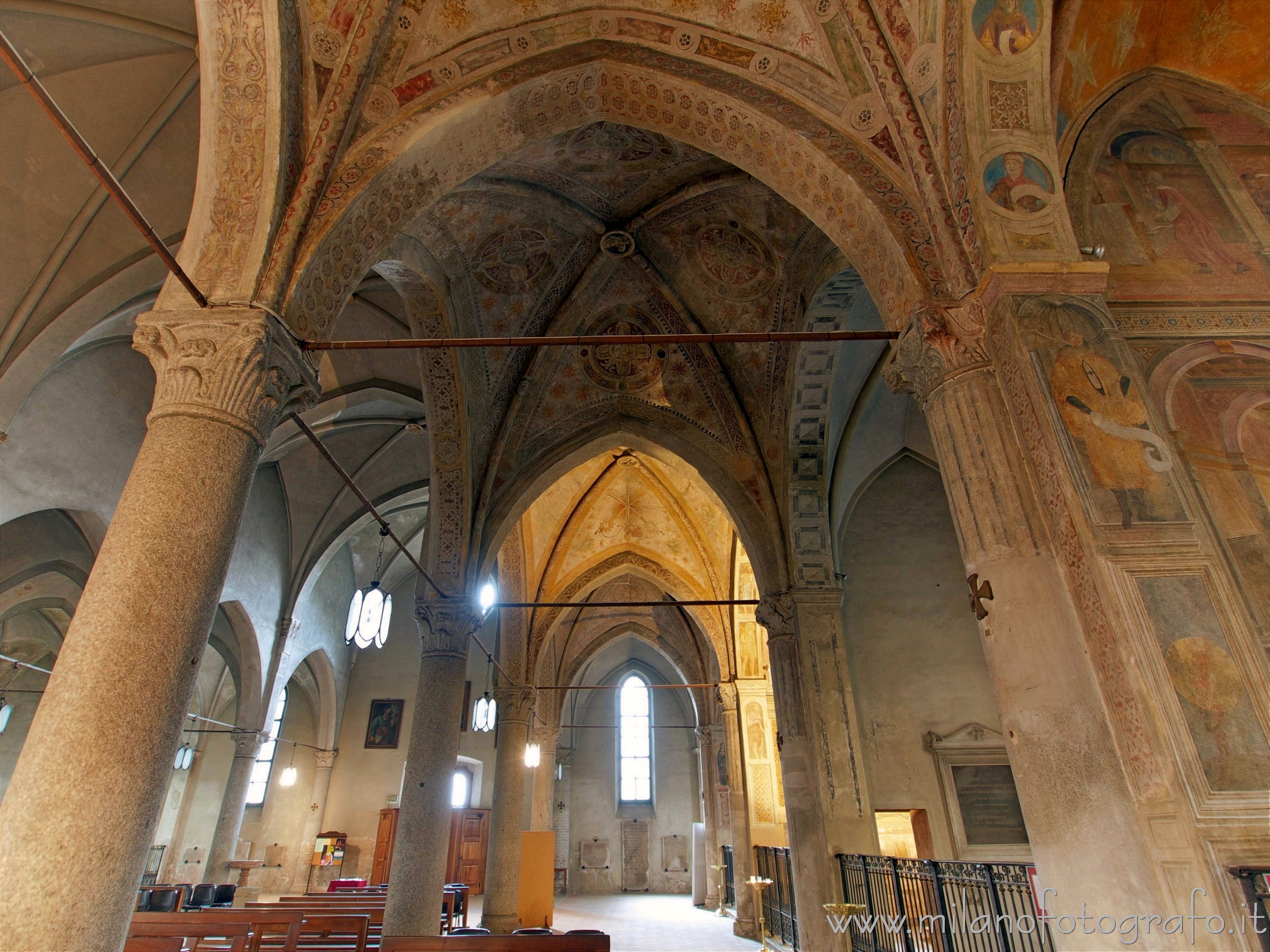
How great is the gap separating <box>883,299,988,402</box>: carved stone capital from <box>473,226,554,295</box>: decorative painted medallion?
6.14 metres

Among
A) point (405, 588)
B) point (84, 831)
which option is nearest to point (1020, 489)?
point (84, 831)

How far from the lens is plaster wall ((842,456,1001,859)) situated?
10.0m

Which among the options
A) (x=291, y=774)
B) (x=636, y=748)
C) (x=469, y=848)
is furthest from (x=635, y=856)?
(x=291, y=774)

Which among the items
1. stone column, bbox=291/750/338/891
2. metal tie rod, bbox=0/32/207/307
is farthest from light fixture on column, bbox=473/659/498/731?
stone column, bbox=291/750/338/891

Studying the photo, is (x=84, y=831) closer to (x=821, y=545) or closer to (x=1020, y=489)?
(x=1020, y=489)

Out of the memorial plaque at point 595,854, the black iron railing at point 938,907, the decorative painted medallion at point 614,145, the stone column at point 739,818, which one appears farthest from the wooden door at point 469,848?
the decorative painted medallion at point 614,145

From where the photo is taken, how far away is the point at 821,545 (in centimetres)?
Answer: 970

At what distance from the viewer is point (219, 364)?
4.35m

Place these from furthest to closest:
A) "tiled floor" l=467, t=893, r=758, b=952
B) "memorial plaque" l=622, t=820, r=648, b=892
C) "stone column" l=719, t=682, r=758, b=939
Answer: "memorial plaque" l=622, t=820, r=648, b=892, "stone column" l=719, t=682, r=758, b=939, "tiled floor" l=467, t=893, r=758, b=952

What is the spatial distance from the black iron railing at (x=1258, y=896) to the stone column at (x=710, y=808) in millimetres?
16496

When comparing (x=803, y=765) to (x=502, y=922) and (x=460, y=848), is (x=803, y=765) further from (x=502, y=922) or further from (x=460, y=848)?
(x=460, y=848)

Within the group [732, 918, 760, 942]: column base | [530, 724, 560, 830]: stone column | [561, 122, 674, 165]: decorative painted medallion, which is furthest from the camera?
[530, 724, 560, 830]: stone column

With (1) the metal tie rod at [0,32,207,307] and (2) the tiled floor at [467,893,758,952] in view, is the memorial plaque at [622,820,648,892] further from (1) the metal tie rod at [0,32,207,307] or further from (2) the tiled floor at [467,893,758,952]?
(1) the metal tie rod at [0,32,207,307]

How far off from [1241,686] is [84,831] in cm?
561
